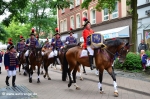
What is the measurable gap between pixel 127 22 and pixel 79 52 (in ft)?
49.4

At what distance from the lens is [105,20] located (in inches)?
1062

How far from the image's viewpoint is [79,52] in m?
9.33

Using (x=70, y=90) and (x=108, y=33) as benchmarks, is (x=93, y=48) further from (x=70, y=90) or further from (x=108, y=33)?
(x=108, y=33)

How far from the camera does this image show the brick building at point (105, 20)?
22.6m

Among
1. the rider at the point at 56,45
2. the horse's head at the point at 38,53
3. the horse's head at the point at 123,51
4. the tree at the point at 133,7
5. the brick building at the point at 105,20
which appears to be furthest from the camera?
the brick building at the point at 105,20

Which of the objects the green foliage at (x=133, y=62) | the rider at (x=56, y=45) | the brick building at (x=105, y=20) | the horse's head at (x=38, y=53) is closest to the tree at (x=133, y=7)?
the brick building at (x=105, y=20)

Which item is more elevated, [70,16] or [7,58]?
[70,16]

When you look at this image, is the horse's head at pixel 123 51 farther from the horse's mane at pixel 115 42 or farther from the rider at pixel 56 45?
the rider at pixel 56 45

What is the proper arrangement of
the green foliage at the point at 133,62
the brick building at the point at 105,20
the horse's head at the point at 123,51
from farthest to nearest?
the brick building at the point at 105,20, the green foliage at the point at 133,62, the horse's head at the point at 123,51

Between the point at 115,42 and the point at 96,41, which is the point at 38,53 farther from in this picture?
the point at 115,42

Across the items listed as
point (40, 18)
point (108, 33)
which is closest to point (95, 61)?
point (108, 33)

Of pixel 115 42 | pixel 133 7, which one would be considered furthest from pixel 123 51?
pixel 133 7

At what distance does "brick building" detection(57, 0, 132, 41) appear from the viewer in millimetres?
22641

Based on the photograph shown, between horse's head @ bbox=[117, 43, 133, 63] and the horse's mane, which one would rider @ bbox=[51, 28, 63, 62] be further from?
horse's head @ bbox=[117, 43, 133, 63]
